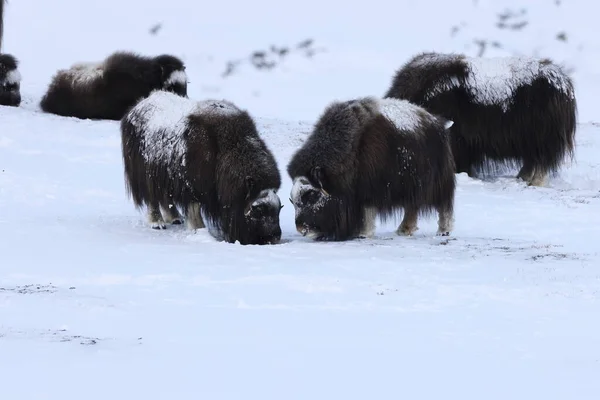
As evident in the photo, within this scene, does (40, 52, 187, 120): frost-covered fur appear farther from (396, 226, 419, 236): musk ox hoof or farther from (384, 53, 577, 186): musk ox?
(396, 226, 419, 236): musk ox hoof

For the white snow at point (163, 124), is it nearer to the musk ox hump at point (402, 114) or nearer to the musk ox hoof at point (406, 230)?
the musk ox hump at point (402, 114)

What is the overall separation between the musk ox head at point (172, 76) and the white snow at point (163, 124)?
17.9 feet

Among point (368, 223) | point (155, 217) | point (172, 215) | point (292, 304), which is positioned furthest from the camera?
point (172, 215)

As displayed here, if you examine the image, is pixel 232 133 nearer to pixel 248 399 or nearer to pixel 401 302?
pixel 401 302

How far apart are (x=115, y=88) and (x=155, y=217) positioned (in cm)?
589

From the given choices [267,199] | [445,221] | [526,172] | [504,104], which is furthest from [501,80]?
[267,199]

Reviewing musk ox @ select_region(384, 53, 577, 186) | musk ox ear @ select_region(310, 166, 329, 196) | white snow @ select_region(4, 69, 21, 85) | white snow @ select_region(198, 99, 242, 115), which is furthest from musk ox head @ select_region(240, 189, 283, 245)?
white snow @ select_region(4, 69, 21, 85)

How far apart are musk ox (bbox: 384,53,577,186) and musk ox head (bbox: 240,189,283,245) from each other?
3.65m

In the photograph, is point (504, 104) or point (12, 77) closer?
point (504, 104)

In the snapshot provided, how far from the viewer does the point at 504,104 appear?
10953 millimetres

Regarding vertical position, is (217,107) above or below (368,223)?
above

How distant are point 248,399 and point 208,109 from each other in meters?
4.61

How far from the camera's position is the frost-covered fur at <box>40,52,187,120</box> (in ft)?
45.2

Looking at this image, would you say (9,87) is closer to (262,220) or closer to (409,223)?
Answer: (262,220)
